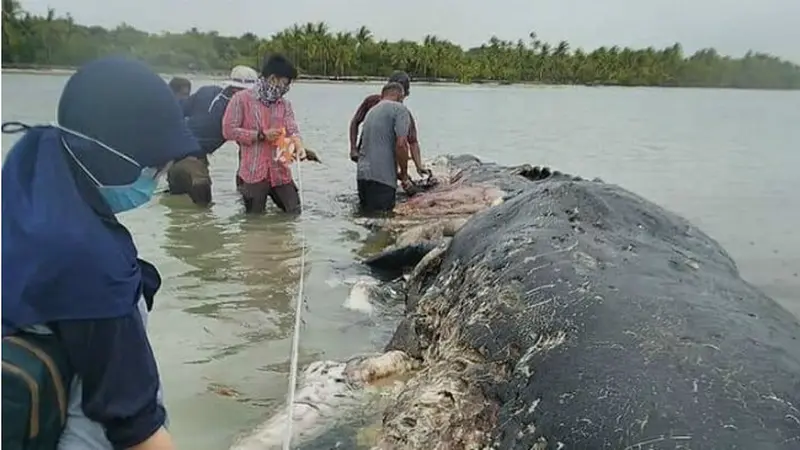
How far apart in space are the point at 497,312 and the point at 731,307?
1286mm

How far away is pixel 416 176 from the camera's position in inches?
667

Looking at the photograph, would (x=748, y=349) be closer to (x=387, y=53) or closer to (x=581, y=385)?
(x=581, y=385)

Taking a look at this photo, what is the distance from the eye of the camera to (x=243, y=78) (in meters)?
12.5

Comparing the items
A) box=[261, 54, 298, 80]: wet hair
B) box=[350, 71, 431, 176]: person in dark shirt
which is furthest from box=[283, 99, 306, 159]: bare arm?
box=[350, 71, 431, 176]: person in dark shirt

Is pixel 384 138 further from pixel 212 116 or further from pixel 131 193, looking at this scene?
pixel 131 193

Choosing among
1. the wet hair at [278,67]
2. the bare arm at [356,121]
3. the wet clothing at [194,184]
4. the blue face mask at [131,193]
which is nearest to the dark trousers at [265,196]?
the wet clothing at [194,184]

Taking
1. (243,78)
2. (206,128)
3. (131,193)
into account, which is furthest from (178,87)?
(206,128)

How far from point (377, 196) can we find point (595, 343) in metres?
9.78

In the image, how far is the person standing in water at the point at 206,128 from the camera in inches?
463

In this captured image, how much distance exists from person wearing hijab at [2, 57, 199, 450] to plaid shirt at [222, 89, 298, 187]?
960cm

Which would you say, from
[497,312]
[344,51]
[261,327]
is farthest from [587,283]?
[344,51]

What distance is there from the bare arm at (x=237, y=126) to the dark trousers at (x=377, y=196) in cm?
251

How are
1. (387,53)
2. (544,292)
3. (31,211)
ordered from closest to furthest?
(31,211) < (544,292) < (387,53)

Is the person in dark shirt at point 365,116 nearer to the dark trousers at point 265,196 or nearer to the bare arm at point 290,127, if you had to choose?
the dark trousers at point 265,196
